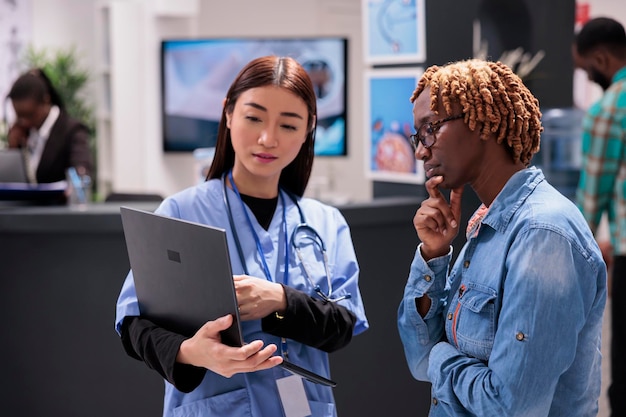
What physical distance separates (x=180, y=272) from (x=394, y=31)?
2.46 m

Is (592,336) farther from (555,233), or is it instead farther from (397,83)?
(397,83)

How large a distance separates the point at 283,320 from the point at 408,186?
2.17m

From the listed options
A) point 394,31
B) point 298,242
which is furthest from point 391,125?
point 298,242

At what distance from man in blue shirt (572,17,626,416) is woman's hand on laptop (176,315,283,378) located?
2108 millimetres

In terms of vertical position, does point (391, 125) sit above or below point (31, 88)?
below

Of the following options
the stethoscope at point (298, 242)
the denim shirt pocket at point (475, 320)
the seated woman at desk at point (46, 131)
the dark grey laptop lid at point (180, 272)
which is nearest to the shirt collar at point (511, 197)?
the denim shirt pocket at point (475, 320)

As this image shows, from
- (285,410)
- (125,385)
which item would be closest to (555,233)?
(285,410)

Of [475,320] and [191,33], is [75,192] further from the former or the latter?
[191,33]

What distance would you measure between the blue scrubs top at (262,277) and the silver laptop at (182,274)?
12cm

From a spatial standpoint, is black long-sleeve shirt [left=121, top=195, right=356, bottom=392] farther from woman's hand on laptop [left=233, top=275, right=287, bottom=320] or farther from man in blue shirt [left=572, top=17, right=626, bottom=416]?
man in blue shirt [left=572, top=17, right=626, bottom=416]

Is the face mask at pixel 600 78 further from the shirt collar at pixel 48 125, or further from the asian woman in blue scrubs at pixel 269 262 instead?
the shirt collar at pixel 48 125

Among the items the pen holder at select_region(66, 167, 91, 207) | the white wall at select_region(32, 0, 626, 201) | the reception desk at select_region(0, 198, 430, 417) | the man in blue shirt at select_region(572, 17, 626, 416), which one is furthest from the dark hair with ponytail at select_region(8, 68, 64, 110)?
the man in blue shirt at select_region(572, 17, 626, 416)

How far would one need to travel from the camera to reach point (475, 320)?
4.58 feet

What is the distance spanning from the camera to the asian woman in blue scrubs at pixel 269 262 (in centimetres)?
179
